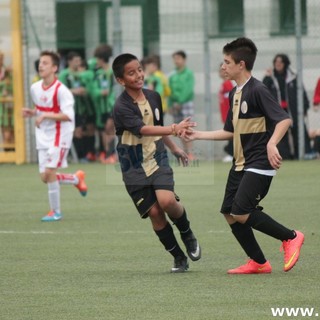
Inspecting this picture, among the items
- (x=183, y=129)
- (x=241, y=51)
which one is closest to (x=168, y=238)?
(x=183, y=129)

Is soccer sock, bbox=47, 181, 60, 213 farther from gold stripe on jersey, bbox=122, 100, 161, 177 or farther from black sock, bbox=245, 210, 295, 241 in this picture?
black sock, bbox=245, 210, 295, 241

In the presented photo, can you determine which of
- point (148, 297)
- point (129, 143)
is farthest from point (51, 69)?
point (148, 297)

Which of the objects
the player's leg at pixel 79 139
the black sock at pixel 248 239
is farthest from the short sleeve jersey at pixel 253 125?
the player's leg at pixel 79 139

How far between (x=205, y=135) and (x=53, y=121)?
540cm

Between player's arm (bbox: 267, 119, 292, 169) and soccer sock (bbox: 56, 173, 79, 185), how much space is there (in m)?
6.48

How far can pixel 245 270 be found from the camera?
9.14 metres

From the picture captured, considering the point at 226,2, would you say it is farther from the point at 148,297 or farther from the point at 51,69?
the point at 148,297

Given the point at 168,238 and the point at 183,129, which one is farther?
the point at 168,238

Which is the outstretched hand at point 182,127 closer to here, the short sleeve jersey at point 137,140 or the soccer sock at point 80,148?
the short sleeve jersey at point 137,140

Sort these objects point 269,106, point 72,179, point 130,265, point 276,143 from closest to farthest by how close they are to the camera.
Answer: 1. point 276,143
2. point 269,106
3. point 130,265
4. point 72,179

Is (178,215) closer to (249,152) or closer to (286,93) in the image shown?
(249,152)

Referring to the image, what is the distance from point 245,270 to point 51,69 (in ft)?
18.2

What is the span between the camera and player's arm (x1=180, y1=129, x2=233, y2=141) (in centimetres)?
888

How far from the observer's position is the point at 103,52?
22.7 metres
